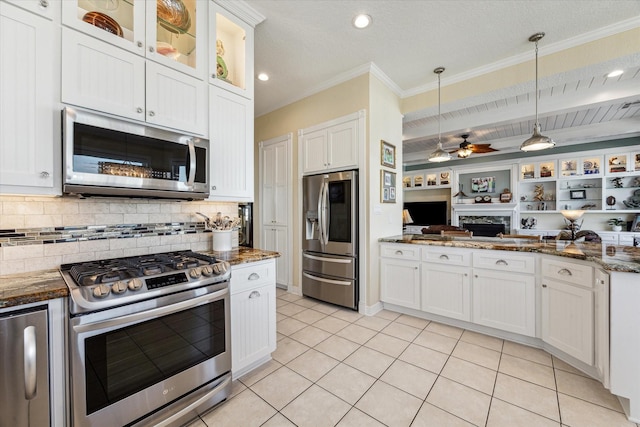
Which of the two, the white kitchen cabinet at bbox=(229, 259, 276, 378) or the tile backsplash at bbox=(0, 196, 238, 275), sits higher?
the tile backsplash at bbox=(0, 196, 238, 275)

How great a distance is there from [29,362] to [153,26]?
1.99 m

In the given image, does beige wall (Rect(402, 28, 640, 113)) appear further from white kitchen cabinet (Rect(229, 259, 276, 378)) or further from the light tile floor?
white kitchen cabinet (Rect(229, 259, 276, 378))

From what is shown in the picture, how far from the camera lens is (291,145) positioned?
3861 millimetres

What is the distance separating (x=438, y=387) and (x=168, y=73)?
2.92 meters

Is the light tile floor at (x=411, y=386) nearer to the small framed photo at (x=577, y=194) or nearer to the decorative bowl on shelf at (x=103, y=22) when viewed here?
the decorative bowl on shelf at (x=103, y=22)

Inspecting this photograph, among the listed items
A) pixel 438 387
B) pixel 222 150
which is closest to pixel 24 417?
pixel 222 150

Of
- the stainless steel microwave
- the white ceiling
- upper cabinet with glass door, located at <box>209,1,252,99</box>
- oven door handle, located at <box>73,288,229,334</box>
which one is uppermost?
the white ceiling

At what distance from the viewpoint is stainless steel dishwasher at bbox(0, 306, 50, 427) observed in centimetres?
104

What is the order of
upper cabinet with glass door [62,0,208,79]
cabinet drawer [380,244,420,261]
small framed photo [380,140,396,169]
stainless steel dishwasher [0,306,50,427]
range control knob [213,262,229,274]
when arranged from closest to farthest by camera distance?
stainless steel dishwasher [0,306,50,427] → upper cabinet with glass door [62,0,208,79] → range control knob [213,262,229,274] → cabinet drawer [380,244,420,261] → small framed photo [380,140,396,169]

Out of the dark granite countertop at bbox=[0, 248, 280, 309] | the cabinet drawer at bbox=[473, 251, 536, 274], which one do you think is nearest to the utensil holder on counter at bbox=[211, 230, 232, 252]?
the dark granite countertop at bbox=[0, 248, 280, 309]

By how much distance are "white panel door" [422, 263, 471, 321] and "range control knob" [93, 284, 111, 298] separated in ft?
9.15

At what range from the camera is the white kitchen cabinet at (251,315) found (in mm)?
1838

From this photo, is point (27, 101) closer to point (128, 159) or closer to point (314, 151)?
point (128, 159)

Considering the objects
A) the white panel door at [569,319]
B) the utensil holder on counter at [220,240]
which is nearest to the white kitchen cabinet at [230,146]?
the utensil holder on counter at [220,240]
